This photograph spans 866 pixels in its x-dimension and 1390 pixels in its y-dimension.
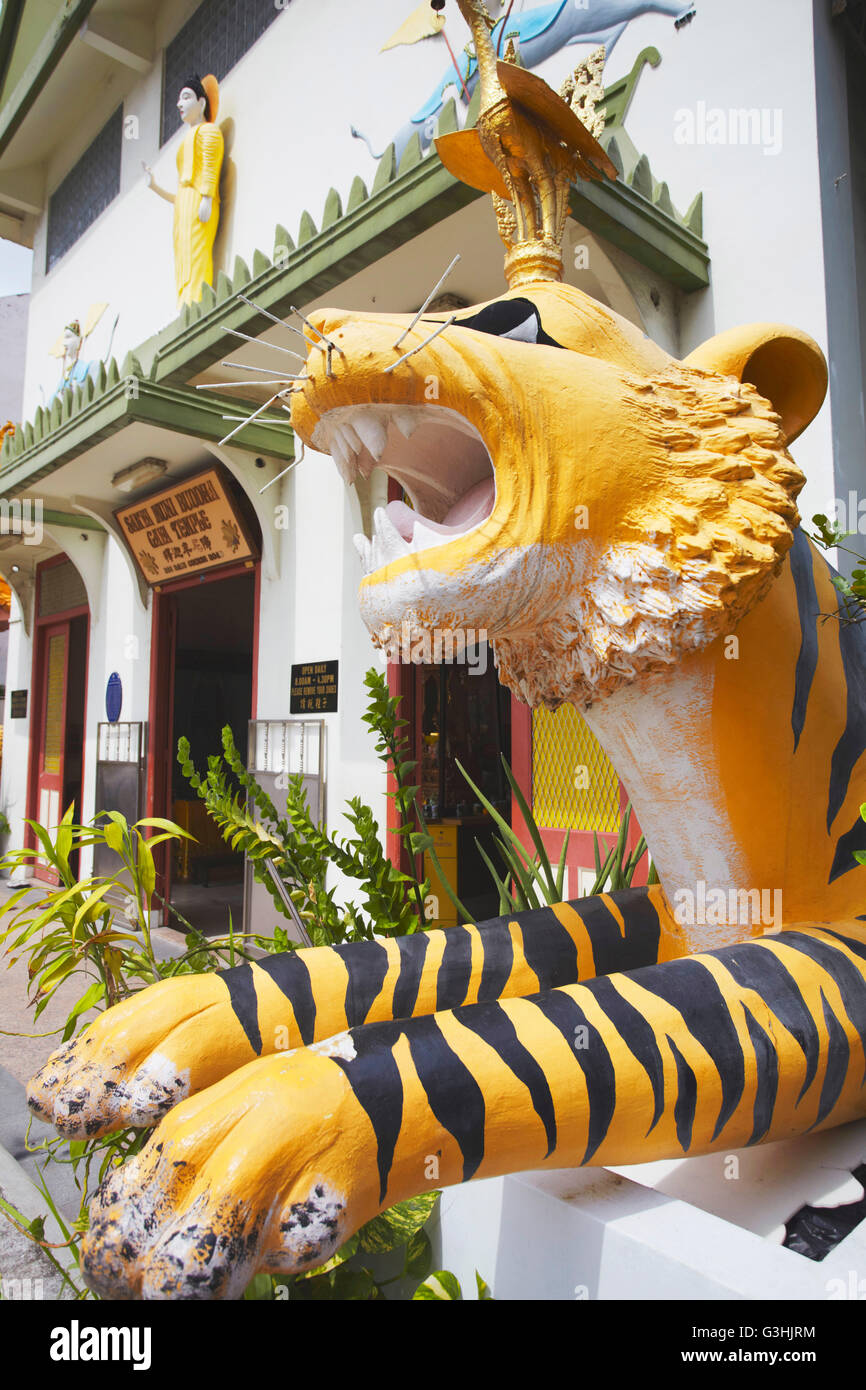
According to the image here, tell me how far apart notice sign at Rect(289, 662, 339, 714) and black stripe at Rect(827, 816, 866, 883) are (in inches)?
116

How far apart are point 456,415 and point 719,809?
24.7 inches

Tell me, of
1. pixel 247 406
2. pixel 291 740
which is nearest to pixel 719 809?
pixel 291 740

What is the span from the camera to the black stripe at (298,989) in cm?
105

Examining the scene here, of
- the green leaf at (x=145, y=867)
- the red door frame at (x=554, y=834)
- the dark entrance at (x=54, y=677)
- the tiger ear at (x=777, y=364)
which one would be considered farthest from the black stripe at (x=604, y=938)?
the dark entrance at (x=54, y=677)

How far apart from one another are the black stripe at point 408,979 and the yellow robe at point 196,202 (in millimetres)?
4661

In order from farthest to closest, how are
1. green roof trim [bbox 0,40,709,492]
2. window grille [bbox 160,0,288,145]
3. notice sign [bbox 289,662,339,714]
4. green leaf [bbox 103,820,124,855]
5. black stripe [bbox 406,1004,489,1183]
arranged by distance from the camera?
1. window grille [bbox 160,0,288,145]
2. notice sign [bbox 289,662,339,714]
3. green roof trim [bbox 0,40,709,492]
4. green leaf [bbox 103,820,124,855]
5. black stripe [bbox 406,1004,489,1183]

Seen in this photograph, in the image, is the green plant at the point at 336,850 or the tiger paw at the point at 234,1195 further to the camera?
the green plant at the point at 336,850

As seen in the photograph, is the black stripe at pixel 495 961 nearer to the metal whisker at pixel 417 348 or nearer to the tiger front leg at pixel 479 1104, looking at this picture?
the tiger front leg at pixel 479 1104

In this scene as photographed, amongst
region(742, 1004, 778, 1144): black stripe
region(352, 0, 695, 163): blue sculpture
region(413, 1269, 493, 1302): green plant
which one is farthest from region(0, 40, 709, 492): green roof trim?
region(413, 1269, 493, 1302): green plant

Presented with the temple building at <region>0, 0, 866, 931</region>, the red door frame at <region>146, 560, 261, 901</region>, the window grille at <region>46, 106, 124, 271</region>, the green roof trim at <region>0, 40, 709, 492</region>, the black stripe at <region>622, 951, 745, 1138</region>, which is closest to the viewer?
the black stripe at <region>622, 951, 745, 1138</region>

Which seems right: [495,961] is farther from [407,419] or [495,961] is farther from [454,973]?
[407,419]

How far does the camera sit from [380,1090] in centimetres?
71

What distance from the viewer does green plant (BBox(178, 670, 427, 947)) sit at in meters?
2.06

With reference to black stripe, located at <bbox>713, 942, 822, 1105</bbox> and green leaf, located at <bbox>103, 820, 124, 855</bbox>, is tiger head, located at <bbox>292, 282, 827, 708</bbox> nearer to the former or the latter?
black stripe, located at <bbox>713, 942, 822, 1105</bbox>
